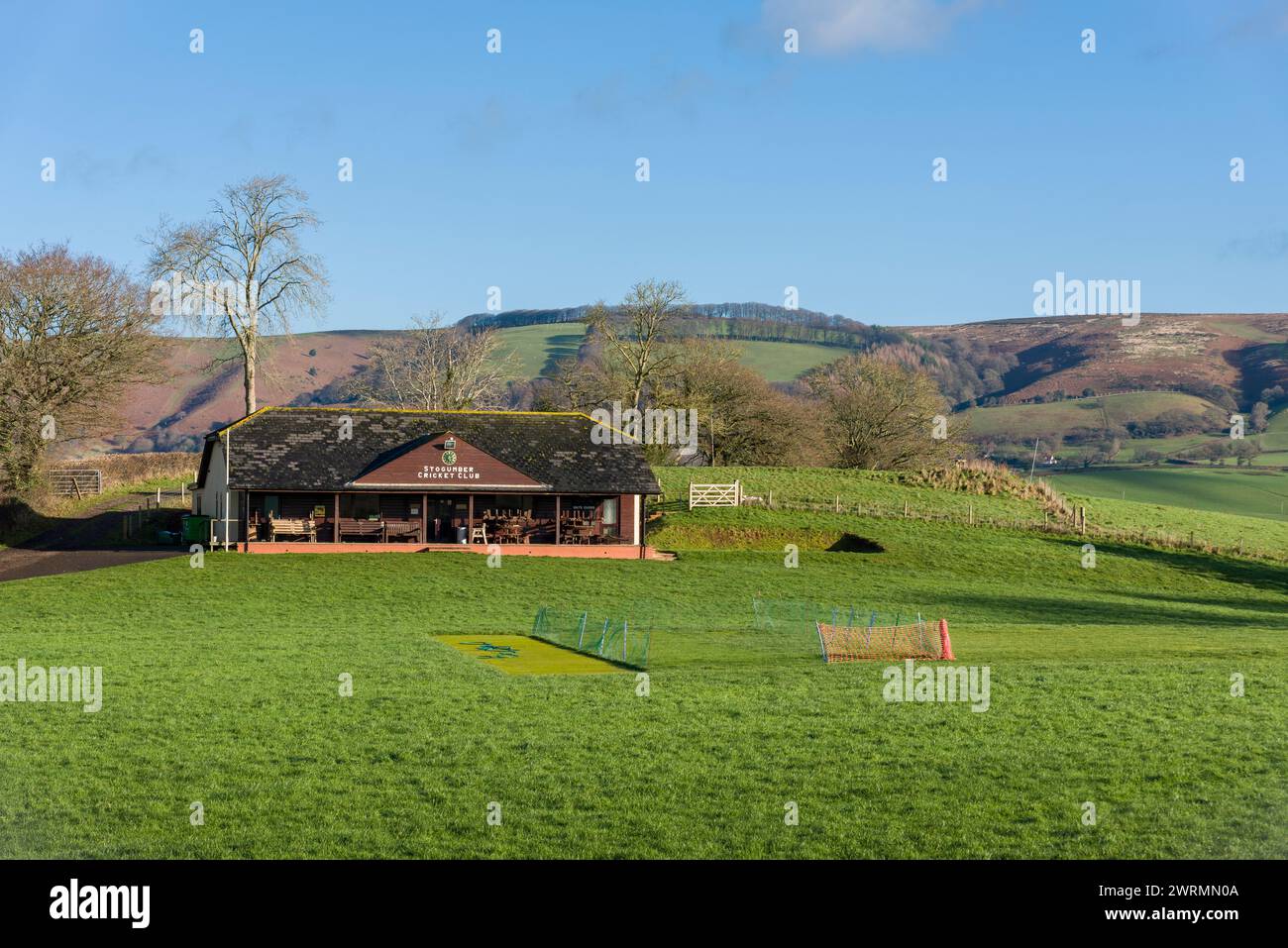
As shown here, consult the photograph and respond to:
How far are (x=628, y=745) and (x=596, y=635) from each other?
46.7 feet

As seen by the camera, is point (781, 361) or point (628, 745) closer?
point (628, 745)

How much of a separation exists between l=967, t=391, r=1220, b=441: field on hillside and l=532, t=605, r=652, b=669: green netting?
130916 millimetres

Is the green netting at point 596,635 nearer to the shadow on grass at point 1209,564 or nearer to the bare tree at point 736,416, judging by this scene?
the shadow on grass at point 1209,564

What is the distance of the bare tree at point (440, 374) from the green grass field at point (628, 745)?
51100 mm

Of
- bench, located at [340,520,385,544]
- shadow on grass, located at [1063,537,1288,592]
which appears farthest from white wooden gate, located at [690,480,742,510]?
bench, located at [340,520,385,544]

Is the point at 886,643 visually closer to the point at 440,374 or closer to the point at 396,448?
the point at 396,448

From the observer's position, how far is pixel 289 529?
2078 inches

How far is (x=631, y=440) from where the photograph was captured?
195ft

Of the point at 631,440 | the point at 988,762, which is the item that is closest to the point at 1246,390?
the point at 631,440

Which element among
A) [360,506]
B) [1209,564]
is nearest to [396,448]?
[360,506]

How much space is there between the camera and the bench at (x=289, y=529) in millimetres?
52625

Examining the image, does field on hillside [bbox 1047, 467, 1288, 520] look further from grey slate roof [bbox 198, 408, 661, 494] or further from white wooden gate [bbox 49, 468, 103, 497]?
white wooden gate [bbox 49, 468, 103, 497]

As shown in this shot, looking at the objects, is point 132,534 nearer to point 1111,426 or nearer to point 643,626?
point 643,626

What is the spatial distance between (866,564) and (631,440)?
12565 mm
